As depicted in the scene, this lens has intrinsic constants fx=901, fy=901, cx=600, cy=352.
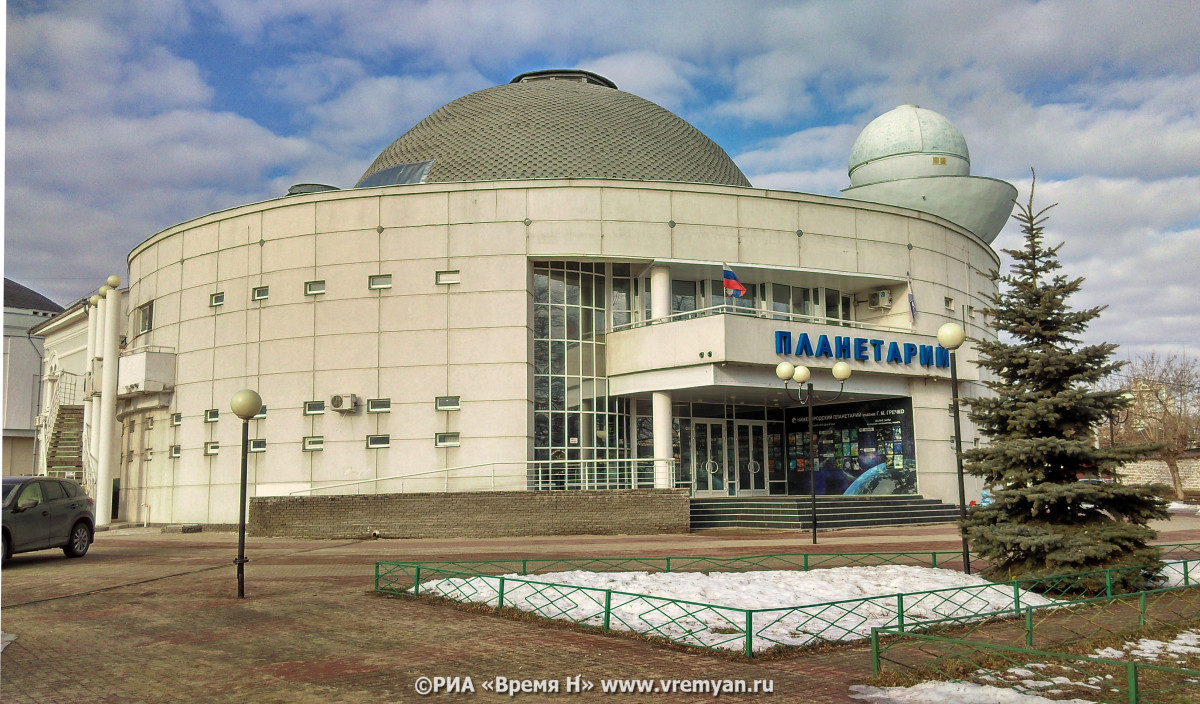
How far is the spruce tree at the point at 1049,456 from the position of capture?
42.7ft

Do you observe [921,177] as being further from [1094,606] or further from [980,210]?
[1094,606]

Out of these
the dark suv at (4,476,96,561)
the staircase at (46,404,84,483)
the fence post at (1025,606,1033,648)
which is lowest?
the fence post at (1025,606,1033,648)

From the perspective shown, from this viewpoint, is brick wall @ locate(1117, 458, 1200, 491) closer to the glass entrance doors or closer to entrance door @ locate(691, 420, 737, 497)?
the glass entrance doors

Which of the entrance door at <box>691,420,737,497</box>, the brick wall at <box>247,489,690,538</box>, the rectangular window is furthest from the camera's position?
the rectangular window

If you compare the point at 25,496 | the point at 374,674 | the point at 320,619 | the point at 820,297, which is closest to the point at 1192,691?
the point at 374,674

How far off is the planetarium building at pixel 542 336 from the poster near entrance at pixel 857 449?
7 cm

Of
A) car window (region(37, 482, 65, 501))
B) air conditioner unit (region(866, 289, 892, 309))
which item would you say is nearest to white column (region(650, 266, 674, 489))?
air conditioner unit (region(866, 289, 892, 309))

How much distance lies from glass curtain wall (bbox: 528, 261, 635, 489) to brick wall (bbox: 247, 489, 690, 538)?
369 cm

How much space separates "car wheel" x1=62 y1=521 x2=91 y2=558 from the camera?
18.2 m

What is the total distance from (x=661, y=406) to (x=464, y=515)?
7412mm

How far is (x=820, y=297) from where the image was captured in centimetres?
3256

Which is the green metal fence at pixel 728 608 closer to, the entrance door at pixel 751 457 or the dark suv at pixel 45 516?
the dark suv at pixel 45 516

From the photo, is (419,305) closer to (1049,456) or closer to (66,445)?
(1049,456)

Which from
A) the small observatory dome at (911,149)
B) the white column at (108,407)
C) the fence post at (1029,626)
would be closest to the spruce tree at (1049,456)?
the fence post at (1029,626)
